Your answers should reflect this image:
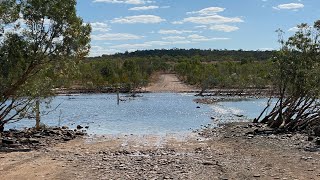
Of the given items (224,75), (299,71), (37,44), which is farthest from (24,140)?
(224,75)

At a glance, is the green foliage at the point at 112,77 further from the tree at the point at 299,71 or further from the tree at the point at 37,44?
the tree at the point at 37,44

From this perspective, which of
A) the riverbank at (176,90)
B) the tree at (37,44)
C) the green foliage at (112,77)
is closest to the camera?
the tree at (37,44)

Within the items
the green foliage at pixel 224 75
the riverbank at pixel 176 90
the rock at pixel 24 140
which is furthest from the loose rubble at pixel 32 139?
the green foliage at pixel 224 75

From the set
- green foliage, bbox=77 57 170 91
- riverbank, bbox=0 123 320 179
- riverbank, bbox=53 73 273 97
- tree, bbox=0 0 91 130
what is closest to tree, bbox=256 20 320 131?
riverbank, bbox=0 123 320 179

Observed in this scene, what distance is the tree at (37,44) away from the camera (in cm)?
2253

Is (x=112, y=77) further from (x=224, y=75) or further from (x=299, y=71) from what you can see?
(x=299, y=71)

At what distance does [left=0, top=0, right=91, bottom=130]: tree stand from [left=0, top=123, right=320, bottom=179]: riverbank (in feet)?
12.9

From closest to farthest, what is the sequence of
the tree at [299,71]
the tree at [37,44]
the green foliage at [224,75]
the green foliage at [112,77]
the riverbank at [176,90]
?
the tree at [37,44] → the tree at [299,71] → the riverbank at [176,90] → the green foliage at [224,75] → the green foliage at [112,77]

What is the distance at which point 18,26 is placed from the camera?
23000 mm

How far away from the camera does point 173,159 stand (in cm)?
1962

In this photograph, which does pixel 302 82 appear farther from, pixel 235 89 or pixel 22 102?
pixel 235 89

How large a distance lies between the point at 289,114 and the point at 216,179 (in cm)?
1893

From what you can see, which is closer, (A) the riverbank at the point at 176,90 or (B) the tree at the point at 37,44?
(B) the tree at the point at 37,44

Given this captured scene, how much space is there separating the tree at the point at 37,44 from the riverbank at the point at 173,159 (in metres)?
3.94
